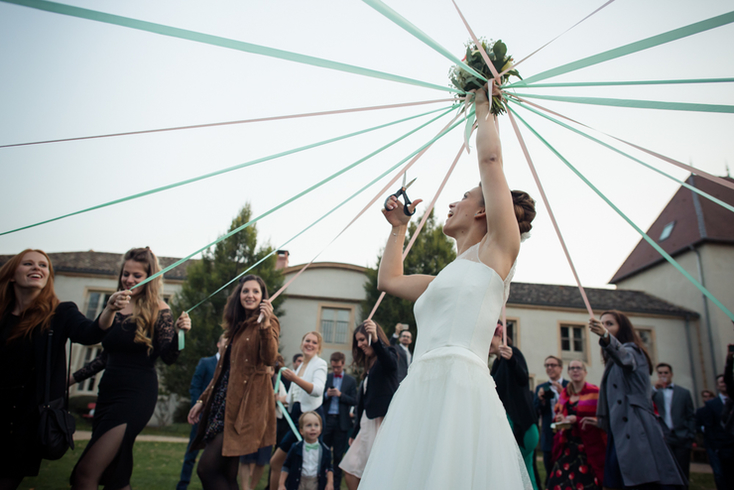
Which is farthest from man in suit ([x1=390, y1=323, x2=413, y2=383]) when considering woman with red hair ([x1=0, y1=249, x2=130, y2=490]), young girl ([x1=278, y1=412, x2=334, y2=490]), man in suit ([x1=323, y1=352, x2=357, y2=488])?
woman with red hair ([x1=0, y1=249, x2=130, y2=490])

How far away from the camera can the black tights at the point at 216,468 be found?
3260mm

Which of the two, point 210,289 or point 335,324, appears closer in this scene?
point 210,289

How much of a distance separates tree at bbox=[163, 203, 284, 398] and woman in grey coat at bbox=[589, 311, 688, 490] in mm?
16756

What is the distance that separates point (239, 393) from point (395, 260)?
5.73 feet

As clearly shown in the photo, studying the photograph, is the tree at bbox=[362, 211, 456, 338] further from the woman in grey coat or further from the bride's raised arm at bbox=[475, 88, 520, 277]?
the bride's raised arm at bbox=[475, 88, 520, 277]

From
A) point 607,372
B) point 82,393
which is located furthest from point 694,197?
point 82,393

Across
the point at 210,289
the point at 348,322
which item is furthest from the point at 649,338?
the point at 210,289

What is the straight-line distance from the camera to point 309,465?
5.06 m

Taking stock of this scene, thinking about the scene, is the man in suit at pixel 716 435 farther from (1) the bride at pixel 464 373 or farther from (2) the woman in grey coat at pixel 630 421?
(1) the bride at pixel 464 373

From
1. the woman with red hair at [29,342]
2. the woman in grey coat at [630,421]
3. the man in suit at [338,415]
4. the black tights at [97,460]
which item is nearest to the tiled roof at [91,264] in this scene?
the man in suit at [338,415]

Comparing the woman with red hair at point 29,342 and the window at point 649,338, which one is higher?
the window at point 649,338

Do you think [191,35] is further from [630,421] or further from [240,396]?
[630,421]

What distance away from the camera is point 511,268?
227 cm

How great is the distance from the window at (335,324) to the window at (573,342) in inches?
386
